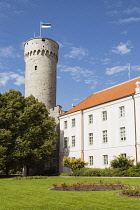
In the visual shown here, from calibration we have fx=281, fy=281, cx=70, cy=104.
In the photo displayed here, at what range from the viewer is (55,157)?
151ft

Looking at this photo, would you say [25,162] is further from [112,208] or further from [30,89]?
[112,208]

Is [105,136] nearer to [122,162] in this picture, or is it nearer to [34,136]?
[122,162]

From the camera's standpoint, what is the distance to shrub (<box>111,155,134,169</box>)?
102 ft

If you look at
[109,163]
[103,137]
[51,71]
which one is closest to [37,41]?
[51,71]

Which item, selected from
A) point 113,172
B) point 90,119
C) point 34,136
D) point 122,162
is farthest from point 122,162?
point 34,136

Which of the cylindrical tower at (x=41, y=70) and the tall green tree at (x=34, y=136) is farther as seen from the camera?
the cylindrical tower at (x=41, y=70)

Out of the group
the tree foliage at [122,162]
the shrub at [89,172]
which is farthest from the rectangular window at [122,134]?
the shrub at [89,172]

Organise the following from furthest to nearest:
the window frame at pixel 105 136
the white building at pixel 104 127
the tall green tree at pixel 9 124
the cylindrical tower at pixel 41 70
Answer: the cylindrical tower at pixel 41 70, the window frame at pixel 105 136, the tall green tree at pixel 9 124, the white building at pixel 104 127

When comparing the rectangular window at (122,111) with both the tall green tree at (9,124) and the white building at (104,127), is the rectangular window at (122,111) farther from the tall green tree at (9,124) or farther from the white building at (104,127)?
the tall green tree at (9,124)

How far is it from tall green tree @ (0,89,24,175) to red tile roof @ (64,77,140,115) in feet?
30.9

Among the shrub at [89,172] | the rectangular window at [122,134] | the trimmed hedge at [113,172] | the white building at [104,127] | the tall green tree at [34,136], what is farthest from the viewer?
the tall green tree at [34,136]

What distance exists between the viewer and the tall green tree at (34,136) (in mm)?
35625

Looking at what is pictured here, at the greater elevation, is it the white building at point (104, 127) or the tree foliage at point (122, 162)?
the white building at point (104, 127)

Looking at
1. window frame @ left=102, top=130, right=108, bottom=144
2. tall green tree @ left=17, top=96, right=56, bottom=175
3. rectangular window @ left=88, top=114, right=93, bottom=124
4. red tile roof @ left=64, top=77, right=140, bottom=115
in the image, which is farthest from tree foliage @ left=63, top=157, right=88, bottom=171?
red tile roof @ left=64, top=77, right=140, bottom=115
